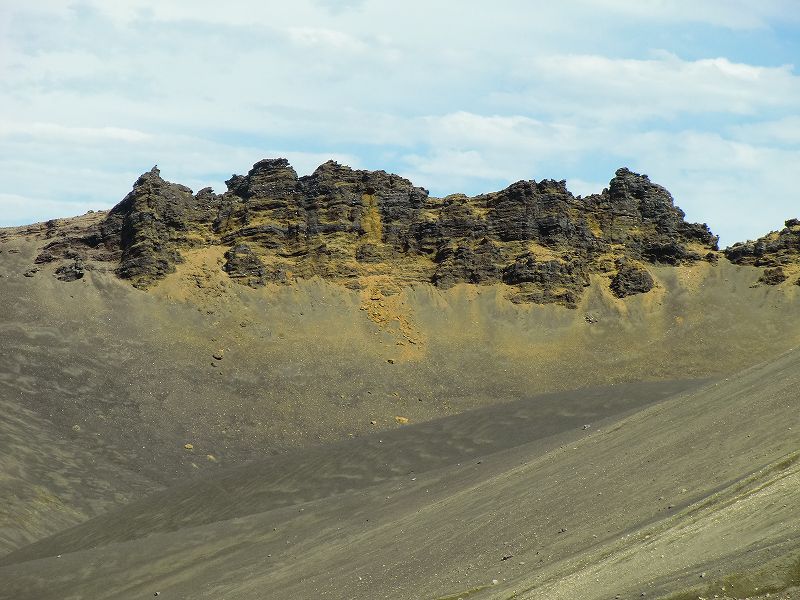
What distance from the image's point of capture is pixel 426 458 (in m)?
51.3

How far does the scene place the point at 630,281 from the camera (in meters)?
87.1

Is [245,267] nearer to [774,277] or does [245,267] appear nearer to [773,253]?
[774,277]

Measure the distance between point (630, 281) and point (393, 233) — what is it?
21.4 m

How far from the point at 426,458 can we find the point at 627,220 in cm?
4953

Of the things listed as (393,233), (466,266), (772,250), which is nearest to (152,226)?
(393,233)

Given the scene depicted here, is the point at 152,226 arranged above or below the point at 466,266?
above

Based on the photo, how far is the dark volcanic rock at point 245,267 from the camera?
81.4 m

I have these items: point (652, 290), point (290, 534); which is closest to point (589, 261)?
point (652, 290)

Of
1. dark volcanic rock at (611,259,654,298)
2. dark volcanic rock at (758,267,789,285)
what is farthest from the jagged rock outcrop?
dark volcanic rock at (611,259,654,298)

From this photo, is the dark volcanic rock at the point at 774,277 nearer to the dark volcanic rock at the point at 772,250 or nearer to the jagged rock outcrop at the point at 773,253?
the jagged rock outcrop at the point at 773,253

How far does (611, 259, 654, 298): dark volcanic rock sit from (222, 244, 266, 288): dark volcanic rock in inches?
1212

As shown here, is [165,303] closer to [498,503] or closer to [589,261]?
[589,261]

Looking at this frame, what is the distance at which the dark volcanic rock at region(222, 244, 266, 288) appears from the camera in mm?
81438

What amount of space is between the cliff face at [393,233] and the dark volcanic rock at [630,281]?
12 centimetres
